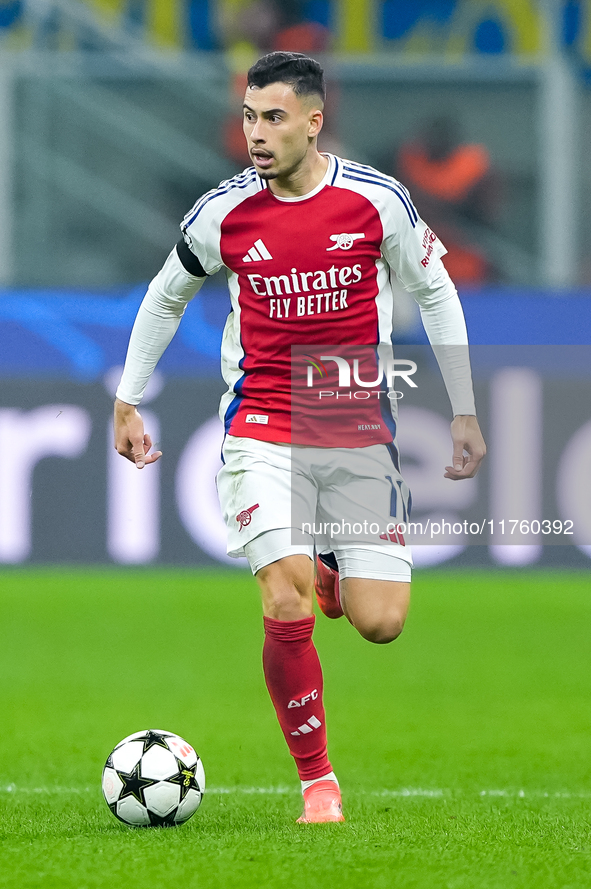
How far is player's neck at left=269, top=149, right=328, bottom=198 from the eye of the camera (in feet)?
12.7

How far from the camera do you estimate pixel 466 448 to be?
13.1 ft

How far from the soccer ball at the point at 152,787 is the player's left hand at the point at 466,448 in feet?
3.53

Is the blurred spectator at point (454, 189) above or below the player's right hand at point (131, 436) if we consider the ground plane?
above

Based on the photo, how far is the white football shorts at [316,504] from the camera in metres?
3.78

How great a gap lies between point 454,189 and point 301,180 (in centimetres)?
750

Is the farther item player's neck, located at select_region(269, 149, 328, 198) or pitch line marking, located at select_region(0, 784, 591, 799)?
pitch line marking, located at select_region(0, 784, 591, 799)

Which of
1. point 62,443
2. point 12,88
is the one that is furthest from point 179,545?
point 12,88

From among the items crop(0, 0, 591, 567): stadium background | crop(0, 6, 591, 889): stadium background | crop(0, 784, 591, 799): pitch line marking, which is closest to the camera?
crop(0, 6, 591, 889): stadium background

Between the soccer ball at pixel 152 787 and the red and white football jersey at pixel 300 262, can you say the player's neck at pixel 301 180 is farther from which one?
the soccer ball at pixel 152 787

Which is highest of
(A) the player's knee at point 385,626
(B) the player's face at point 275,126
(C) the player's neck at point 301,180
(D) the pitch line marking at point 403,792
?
(B) the player's face at point 275,126

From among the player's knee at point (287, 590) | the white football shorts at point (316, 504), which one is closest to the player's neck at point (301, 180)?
the white football shorts at point (316, 504)

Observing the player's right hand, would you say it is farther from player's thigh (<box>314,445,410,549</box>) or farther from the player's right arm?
player's thigh (<box>314,445,410,549</box>)

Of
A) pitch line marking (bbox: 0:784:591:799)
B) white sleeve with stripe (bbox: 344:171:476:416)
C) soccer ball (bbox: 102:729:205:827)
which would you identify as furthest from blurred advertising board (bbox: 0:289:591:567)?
soccer ball (bbox: 102:729:205:827)

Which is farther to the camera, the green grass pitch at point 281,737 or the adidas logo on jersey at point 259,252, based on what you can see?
the adidas logo on jersey at point 259,252
